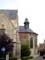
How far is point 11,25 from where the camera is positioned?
8.91m

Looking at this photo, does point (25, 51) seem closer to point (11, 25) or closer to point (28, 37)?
point (28, 37)

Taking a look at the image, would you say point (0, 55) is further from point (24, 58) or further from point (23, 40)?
point (23, 40)

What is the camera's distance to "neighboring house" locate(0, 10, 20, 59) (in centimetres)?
839

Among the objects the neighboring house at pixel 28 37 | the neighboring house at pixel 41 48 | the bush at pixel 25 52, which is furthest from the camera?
the neighboring house at pixel 28 37

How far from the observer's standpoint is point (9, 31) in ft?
28.2

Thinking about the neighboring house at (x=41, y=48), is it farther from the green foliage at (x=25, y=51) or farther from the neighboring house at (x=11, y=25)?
the neighboring house at (x=11, y=25)

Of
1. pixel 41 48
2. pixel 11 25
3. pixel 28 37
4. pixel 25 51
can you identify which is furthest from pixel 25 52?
pixel 11 25

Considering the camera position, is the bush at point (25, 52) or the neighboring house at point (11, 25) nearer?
the bush at point (25, 52)

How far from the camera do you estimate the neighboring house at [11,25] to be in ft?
27.5

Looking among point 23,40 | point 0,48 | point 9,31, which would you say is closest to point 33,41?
point 23,40

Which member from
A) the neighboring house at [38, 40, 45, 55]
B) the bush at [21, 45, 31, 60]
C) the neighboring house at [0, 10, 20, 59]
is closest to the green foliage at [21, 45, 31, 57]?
the bush at [21, 45, 31, 60]

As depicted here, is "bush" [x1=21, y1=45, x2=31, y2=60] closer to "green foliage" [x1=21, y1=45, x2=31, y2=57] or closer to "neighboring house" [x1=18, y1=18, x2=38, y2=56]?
"green foliage" [x1=21, y1=45, x2=31, y2=57]

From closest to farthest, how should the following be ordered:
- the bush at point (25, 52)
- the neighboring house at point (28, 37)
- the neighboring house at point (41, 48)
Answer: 1. the neighboring house at point (41, 48)
2. the bush at point (25, 52)
3. the neighboring house at point (28, 37)

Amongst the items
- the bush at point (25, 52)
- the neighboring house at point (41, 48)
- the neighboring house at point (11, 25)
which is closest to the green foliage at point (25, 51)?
the bush at point (25, 52)
